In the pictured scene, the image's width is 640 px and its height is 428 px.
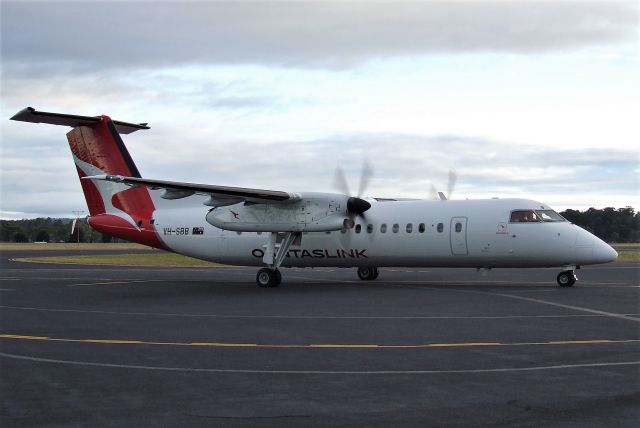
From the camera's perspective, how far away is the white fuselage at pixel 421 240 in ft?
80.6

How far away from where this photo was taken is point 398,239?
26.6 m

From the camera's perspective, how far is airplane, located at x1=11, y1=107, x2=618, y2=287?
2484 cm

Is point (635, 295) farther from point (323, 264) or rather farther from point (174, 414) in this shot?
point (174, 414)

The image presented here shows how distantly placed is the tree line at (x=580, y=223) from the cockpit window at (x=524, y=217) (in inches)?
1286

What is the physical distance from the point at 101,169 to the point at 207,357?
20782 millimetres

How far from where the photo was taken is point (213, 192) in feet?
82.3

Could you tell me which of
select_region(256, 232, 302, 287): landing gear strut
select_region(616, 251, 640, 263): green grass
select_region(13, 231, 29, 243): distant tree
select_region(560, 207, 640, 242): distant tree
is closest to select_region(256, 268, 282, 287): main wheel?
select_region(256, 232, 302, 287): landing gear strut

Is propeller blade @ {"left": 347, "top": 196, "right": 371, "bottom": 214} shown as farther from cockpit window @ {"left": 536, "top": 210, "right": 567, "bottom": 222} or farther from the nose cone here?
the nose cone

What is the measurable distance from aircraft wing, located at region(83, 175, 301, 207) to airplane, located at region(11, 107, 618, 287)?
0.13 feet

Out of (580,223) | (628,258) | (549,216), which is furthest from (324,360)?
(580,223)

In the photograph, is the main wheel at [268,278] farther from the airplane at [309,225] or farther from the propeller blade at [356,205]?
the propeller blade at [356,205]

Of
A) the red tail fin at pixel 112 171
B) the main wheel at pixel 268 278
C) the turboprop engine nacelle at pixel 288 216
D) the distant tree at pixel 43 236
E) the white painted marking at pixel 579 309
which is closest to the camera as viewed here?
the white painted marking at pixel 579 309

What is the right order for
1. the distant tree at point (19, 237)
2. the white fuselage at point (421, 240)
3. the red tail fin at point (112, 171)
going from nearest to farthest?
the white fuselage at point (421, 240)
the red tail fin at point (112, 171)
the distant tree at point (19, 237)

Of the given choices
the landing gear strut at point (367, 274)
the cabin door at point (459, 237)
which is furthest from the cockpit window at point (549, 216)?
the landing gear strut at point (367, 274)
